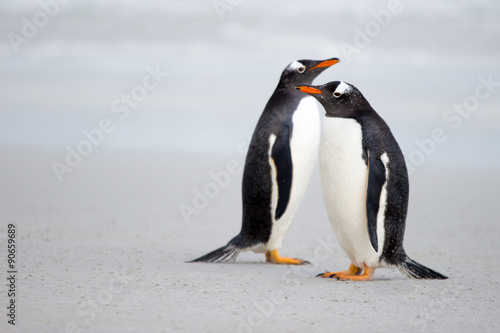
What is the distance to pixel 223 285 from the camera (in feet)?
13.7

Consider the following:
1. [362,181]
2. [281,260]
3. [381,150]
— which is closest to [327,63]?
[381,150]

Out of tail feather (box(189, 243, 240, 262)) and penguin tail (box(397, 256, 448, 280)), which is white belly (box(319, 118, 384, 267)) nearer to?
penguin tail (box(397, 256, 448, 280))

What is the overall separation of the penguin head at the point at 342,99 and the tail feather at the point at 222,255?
1.50 m

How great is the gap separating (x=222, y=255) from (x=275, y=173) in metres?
0.82

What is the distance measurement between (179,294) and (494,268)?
10.6 feet

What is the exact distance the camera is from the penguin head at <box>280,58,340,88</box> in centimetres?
562

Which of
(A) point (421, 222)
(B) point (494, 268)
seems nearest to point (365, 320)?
(B) point (494, 268)

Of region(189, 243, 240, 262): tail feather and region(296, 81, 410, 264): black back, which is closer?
region(296, 81, 410, 264): black back

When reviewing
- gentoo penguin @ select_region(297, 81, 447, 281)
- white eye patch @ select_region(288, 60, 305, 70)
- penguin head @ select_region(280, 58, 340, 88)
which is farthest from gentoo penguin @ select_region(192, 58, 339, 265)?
gentoo penguin @ select_region(297, 81, 447, 281)

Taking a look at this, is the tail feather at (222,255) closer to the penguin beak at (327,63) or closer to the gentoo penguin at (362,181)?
the gentoo penguin at (362,181)

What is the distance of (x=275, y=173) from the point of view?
5285mm

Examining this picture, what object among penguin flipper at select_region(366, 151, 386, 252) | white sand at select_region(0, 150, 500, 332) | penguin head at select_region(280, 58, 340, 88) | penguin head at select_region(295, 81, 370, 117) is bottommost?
white sand at select_region(0, 150, 500, 332)

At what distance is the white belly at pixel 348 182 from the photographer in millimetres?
4430

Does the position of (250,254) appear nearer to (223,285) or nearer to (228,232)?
(228,232)
